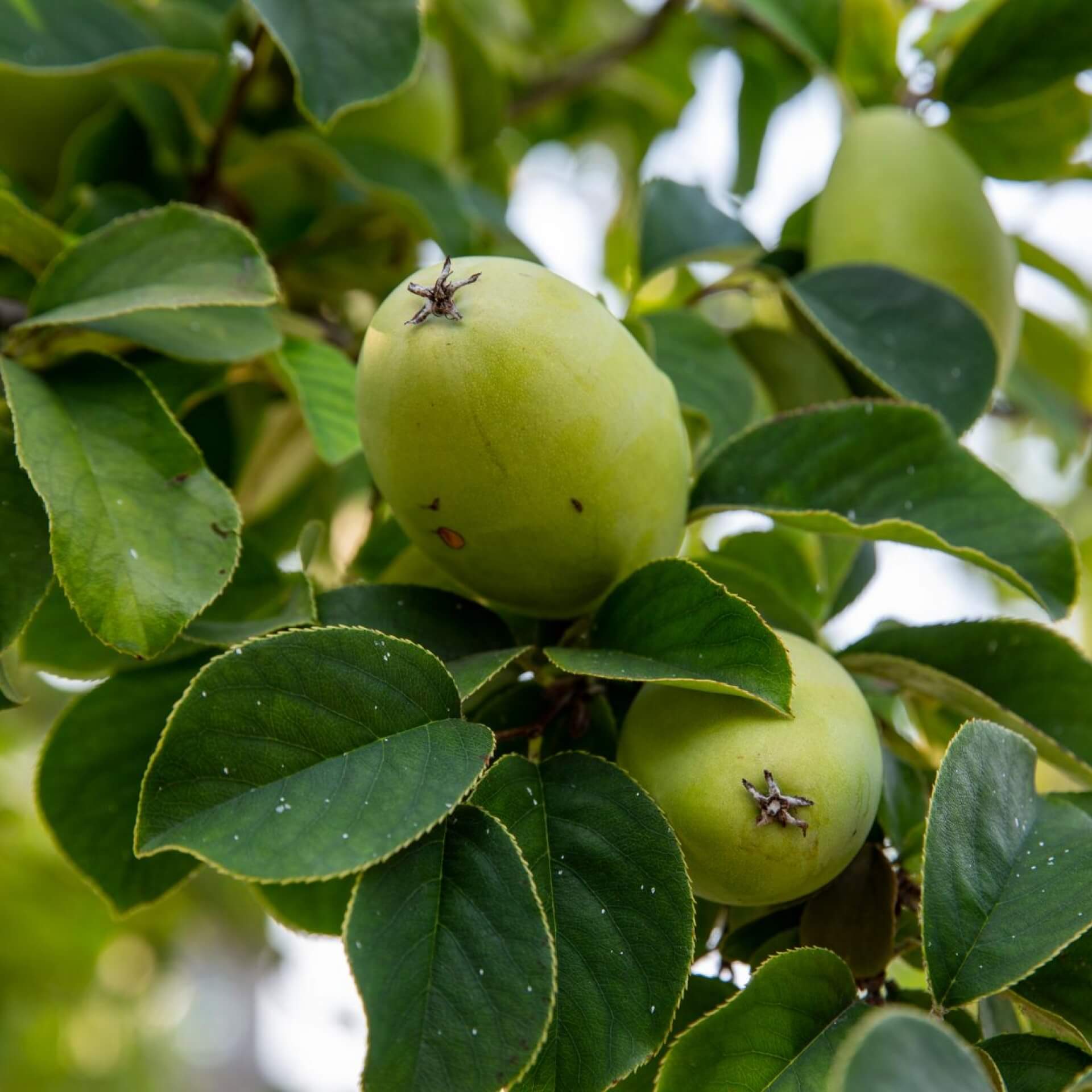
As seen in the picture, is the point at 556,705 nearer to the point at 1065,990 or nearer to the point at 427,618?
the point at 427,618

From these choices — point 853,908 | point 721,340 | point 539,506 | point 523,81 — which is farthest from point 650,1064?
point 523,81

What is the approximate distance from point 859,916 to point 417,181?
733 millimetres

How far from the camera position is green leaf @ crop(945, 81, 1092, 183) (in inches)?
45.3

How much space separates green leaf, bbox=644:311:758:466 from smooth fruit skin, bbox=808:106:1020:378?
12 centimetres

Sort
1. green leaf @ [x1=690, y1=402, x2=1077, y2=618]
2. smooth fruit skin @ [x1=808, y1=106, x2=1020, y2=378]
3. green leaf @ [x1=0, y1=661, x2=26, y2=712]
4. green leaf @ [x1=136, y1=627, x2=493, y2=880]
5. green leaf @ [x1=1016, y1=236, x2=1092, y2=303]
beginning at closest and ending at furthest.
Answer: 1. green leaf @ [x1=136, y1=627, x2=493, y2=880]
2. green leaf @ [x1=0, y1=661, x2=26, y2=712]
3. green leaf @ [x1=690, y1=402, x2=1077, y2=618]
4. smooth fruit skin @ [x1=808, y1=106, x2=1020, y2=378]
5. green leaf @ [x1=1016, y1=236, x2=1092, y2=303]

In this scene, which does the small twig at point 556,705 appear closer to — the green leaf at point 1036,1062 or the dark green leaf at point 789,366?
the green leaf at point 1036,1062

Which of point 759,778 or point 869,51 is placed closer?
point 759,778

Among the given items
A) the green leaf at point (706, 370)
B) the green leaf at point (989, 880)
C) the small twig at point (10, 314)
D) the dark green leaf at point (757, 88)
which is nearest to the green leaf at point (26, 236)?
the small twig at point (10, 314)

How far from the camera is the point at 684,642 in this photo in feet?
1.94

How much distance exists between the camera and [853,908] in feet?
2.07

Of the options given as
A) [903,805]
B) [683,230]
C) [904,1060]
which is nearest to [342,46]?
[683,230]

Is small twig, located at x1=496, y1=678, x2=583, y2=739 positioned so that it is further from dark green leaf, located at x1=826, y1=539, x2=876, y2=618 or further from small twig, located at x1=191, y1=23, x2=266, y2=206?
small twig, located at x1=191, y1=23, x2=266, y2=206

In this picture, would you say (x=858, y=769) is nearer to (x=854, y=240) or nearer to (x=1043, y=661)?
(x=1043, y=661)

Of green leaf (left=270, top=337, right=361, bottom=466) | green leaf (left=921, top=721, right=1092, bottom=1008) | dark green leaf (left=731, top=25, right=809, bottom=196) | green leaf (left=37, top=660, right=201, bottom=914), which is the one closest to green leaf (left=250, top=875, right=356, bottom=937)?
green leaf (left=37, top=660, right=201, bottom=914)
